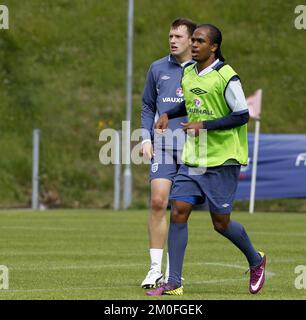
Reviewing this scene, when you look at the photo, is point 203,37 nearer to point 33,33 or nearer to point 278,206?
point 278,206

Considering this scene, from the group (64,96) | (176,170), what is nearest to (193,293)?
(176,170)

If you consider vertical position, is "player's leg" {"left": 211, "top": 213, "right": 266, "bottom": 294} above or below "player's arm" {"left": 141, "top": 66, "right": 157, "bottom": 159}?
below

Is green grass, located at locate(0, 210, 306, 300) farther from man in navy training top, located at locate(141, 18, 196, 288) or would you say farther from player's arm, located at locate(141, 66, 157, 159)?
player's arm, located at locate(141, 66, 157, 159)

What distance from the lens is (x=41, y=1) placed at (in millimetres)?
39219

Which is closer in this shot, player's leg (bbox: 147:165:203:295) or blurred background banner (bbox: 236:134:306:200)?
player's leg (bbox: 147:165:203:295)

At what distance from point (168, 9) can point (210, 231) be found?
69.1 feet

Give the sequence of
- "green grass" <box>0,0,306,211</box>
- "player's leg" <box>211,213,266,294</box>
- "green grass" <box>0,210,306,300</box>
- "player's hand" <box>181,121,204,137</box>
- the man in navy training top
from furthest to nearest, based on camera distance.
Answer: "green grass" <box>0,0,306,211</box> < the man in navy training top < "green grass" <box>0,210,306,300</box> < "player's leg" <box>211,213,266,294</box> < "player's hand" <box>181,121,204,137</box>

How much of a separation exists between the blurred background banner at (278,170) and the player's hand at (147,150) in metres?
16.8

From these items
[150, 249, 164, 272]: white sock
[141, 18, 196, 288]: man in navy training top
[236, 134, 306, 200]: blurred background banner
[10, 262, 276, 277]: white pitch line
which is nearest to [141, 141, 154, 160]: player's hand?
[141, 18, 196, 288]: man in navy training top

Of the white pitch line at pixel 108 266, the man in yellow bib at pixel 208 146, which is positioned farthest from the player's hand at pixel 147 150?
the white pitch line at pixel 108 266

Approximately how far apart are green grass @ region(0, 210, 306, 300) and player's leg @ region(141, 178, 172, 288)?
0.89 feet

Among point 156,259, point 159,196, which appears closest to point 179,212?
point 159,196

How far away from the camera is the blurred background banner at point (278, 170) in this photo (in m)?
27.5

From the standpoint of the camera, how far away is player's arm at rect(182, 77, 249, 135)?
975 cm
